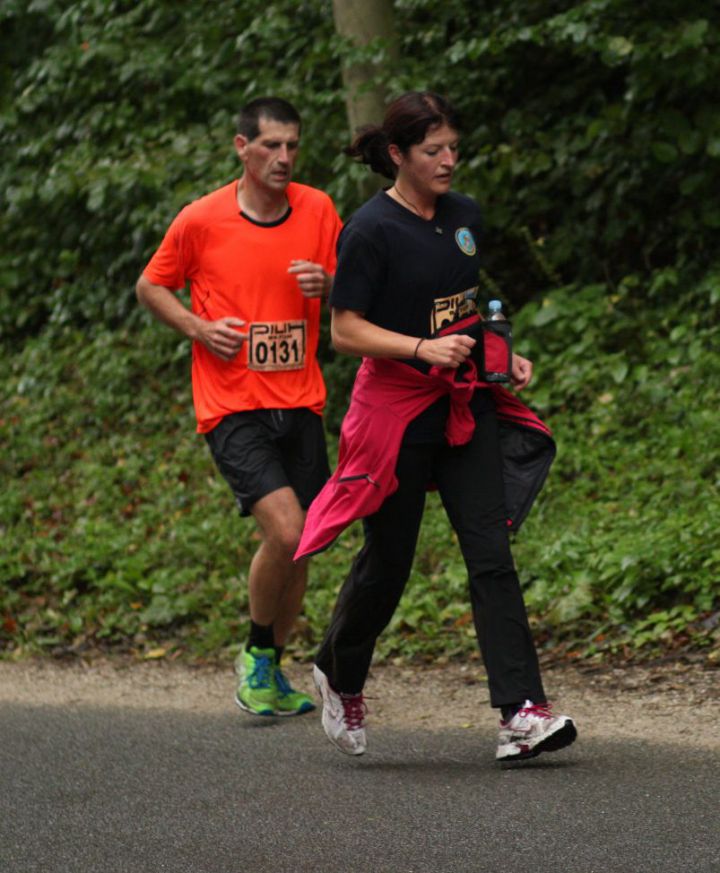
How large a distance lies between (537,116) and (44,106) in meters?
5.29

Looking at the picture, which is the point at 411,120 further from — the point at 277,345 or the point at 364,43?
the point at 364,43

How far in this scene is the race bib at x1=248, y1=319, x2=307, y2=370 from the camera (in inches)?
243

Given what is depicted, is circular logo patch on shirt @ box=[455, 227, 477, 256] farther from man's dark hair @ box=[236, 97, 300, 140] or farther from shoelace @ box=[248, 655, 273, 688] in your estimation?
shoelace @ box=[248, 655, 273, 688]

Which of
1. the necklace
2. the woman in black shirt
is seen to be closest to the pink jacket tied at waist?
the woman in black shirt

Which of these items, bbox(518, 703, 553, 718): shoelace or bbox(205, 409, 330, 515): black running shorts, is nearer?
bbox(518, 703, 553, 718): shoelace

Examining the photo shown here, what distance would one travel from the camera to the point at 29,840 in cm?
462

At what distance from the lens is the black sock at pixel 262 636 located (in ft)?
21.0

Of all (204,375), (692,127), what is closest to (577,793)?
(204,375)

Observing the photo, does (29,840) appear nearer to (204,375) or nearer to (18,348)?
(204,375)

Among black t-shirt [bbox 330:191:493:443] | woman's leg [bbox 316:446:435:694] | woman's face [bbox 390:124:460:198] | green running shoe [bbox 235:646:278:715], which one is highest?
woman's face [bbox 390:124:460:198]

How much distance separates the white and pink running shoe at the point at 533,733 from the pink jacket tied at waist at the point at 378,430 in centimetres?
63

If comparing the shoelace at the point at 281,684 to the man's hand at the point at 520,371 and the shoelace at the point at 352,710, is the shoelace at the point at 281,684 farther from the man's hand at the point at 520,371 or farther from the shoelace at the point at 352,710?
the man's hand at the point at 520,371

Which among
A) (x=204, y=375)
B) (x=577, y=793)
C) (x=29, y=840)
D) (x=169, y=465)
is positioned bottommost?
(x=169, y=465)

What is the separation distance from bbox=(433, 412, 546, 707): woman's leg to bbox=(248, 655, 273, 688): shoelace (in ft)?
4.72
